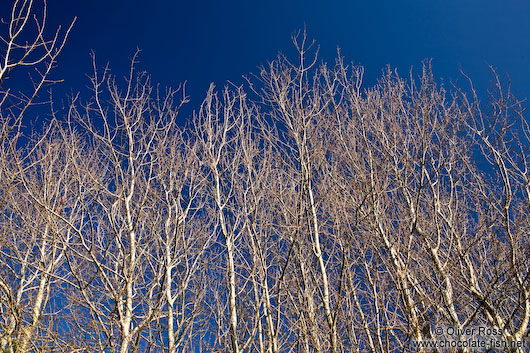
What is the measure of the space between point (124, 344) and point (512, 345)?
3.18 m

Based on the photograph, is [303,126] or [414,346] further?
[303,126]

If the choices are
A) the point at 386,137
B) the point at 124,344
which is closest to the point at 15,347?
the point at 124,344

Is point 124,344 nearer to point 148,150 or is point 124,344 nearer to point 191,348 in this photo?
point 148,150

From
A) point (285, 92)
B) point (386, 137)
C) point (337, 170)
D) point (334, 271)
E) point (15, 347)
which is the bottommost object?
point (15, 347)

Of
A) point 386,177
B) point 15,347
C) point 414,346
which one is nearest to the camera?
point 15,347

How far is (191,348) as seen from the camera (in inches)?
218

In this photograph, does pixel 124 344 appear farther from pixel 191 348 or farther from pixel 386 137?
pixel 386 137

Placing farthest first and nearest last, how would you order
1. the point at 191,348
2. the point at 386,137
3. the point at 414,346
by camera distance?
the point at 191,348
the point at 386,137
the point at 414,346

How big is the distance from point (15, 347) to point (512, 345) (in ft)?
12.9

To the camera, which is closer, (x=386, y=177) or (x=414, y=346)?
(x=414, y=346)

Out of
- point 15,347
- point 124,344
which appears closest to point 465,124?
point 124,344

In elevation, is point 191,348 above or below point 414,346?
above

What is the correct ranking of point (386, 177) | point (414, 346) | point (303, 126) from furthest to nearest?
point (303, 126) < point (386, 177) < point (414, 346)

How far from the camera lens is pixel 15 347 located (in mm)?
2770
